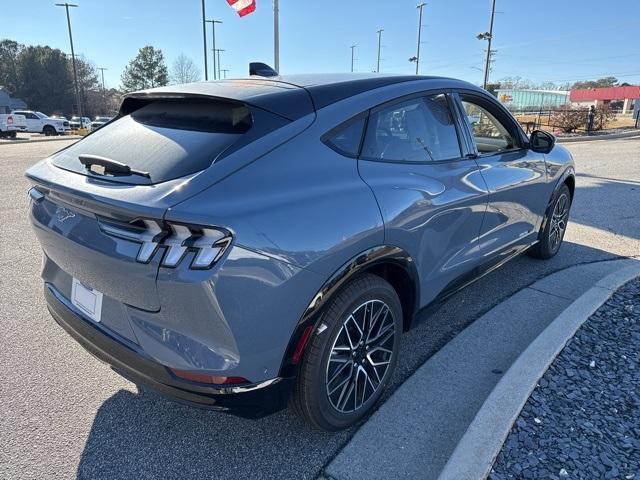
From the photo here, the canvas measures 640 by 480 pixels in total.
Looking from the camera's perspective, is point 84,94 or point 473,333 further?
point 84,94

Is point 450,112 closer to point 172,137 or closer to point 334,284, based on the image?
point 334,284

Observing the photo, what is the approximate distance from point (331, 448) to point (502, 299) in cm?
225

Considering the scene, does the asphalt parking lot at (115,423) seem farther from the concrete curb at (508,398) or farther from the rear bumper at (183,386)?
the concrete curb at (508,398)

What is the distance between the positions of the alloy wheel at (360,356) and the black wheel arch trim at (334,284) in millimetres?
194

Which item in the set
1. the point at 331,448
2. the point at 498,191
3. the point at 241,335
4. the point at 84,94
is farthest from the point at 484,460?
the point at 84,94

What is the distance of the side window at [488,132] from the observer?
141 inches

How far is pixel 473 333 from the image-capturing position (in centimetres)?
339

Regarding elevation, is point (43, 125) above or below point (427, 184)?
below

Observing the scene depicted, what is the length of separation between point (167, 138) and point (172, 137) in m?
0.03

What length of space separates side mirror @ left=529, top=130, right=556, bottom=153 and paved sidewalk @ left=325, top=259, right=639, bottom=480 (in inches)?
47.9

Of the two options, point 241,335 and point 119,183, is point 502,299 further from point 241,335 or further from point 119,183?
point 119,183

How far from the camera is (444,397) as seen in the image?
8.80 ft

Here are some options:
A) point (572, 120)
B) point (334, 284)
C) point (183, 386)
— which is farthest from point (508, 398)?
point (572, 120)

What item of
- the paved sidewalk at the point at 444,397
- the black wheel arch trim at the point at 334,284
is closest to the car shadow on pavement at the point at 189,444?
the paved sidewalk at the point at 444,397
